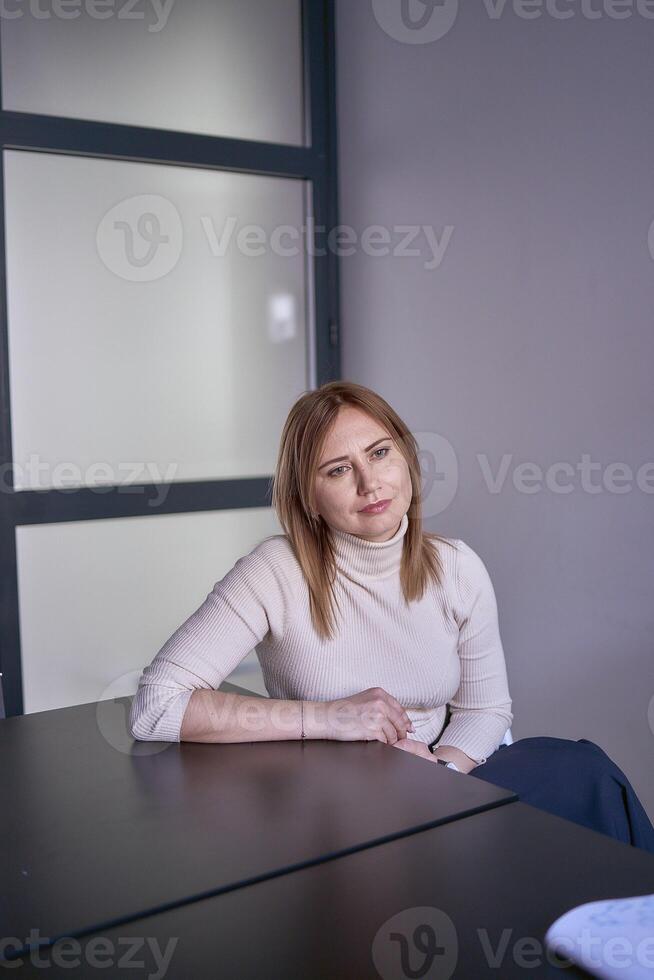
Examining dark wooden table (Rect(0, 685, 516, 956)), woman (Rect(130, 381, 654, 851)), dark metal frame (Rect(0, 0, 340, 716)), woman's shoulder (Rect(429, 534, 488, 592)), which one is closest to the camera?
dark wooden table (Rect(0, 685, 516, 956))

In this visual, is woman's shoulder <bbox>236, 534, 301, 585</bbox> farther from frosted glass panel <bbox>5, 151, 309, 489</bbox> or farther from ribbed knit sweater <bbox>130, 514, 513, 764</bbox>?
frosted glass panel <bbox>5, 151, 309, 489</bbox>

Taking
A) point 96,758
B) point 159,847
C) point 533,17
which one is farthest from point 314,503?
point 533,17

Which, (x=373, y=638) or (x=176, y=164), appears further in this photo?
(x=176, y=164)

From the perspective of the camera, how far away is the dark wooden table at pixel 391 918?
2.73 ft

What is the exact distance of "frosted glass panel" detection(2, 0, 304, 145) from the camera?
3.06 metres

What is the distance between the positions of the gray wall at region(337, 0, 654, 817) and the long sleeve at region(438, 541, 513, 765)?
813 mm

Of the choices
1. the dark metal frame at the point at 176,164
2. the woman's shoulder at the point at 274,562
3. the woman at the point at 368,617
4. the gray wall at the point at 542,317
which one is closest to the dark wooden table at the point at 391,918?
the woman at the point at 368,617

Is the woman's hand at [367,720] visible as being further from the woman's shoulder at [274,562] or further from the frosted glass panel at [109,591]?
the frosted glass panel at [109,591]

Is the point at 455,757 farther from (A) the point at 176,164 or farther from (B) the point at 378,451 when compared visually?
(A) the point at 176,164

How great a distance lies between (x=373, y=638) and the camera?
1690 millimetres

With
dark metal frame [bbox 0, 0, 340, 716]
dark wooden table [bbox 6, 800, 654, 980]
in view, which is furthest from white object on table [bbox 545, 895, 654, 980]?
dark metal frame [bbox 0, 0, 340, 716]

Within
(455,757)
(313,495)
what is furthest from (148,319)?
(455,757)

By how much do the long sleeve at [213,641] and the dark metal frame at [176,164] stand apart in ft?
5.15

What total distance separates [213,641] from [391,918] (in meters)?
0.73
